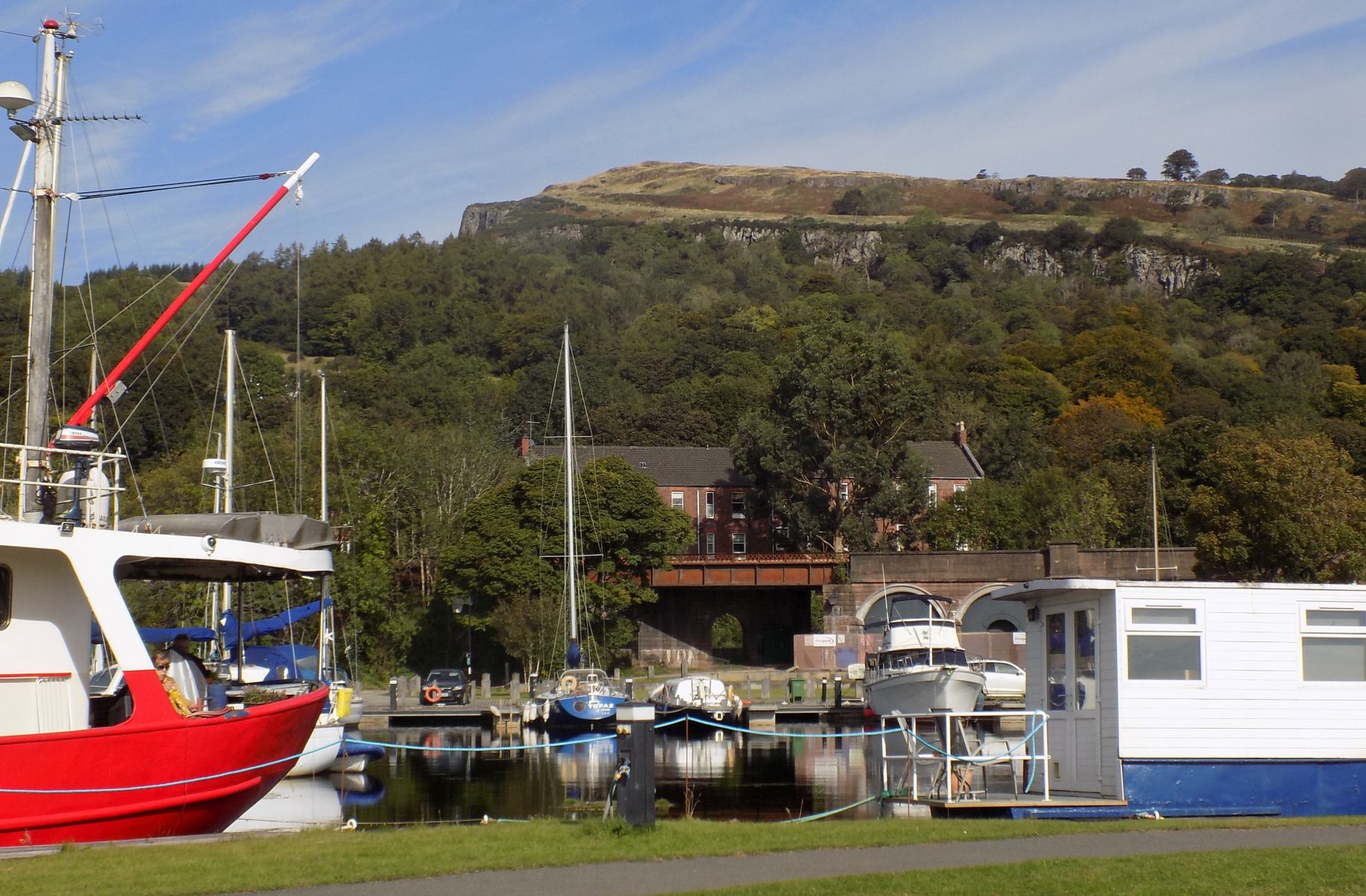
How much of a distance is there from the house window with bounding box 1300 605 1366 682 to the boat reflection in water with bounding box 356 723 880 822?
19.6ft

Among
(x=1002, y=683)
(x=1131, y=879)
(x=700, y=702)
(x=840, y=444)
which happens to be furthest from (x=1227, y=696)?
(x=840, y=444)

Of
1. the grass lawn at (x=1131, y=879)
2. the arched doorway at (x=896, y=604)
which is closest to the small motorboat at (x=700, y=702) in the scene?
the arched doorway at (x=896, y=604)

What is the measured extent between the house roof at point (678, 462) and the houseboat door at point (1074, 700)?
68.0 meters

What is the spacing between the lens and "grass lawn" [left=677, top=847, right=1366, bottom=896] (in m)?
11.3

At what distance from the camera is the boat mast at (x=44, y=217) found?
67.8 ft

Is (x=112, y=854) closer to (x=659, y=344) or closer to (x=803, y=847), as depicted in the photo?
(x=803, y=847)

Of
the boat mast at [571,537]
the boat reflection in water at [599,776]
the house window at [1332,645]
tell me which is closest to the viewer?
the house window at [1332,645]

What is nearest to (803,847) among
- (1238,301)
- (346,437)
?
(346,437)

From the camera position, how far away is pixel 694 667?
236 ft

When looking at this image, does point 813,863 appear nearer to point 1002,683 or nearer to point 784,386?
point 1002,683

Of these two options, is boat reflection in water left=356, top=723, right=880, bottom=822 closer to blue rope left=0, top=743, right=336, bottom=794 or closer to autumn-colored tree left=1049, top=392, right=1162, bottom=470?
blue rope left=0, top=743, right=336, bottom=794

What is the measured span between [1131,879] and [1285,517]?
4018 centimetres

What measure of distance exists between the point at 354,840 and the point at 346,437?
62.6 m

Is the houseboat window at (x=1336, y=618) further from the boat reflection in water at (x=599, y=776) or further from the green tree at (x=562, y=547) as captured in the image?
the green tree at (x=562, y=547)
